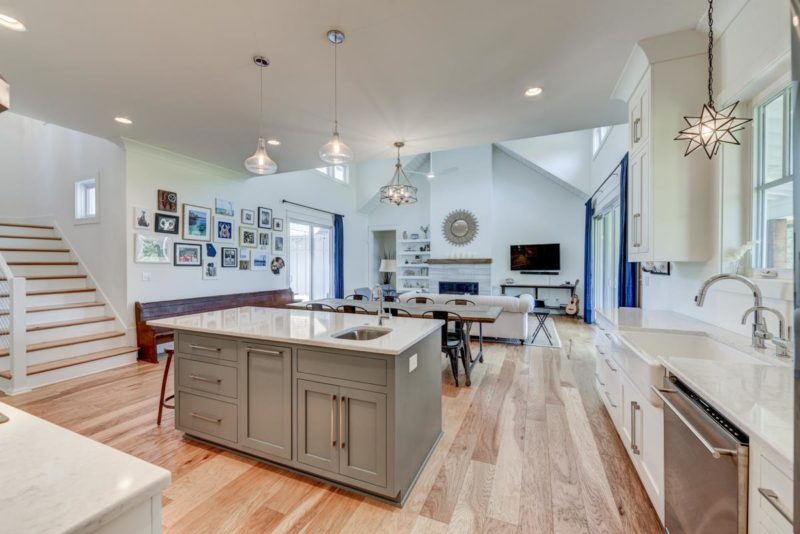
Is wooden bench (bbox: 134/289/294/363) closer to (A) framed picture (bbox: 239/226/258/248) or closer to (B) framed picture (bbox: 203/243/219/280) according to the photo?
(B) framed picture (bbox: 203/243/219/280)

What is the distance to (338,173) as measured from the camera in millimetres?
8766

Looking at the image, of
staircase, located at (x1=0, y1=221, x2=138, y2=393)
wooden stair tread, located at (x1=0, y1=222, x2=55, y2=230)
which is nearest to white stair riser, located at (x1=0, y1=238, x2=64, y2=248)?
staircase, located at (x1=0, y1=221, x2=138, y2=393)

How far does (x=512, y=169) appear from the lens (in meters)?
8.39

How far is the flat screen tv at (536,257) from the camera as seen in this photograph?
7828mm

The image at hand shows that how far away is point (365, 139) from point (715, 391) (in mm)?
3975

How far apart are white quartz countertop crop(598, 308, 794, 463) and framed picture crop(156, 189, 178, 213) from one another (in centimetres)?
571

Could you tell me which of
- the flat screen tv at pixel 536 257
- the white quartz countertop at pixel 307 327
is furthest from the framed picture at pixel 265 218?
the flat screen tv at pixel 536 257

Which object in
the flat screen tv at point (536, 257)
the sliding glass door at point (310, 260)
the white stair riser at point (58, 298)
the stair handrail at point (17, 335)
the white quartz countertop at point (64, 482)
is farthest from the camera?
the flat screen tv at point (536, 257)

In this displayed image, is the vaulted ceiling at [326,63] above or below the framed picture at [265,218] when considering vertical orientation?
above

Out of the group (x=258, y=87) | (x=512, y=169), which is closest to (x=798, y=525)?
(x=258, y=87)

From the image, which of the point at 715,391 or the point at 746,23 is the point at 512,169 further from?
the point at 715,391

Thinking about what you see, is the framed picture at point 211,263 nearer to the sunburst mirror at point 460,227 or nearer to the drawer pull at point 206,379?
the drawer pull at point 206,379

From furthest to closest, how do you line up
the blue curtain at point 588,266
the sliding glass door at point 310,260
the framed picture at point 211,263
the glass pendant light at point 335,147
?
the sliding glass door at point 310,260 < the blue curtain at point 588,266 < the framed picture at point 211,263 < the glass pendant light at point 335,147

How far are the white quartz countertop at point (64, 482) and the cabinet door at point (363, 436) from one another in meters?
1.20
